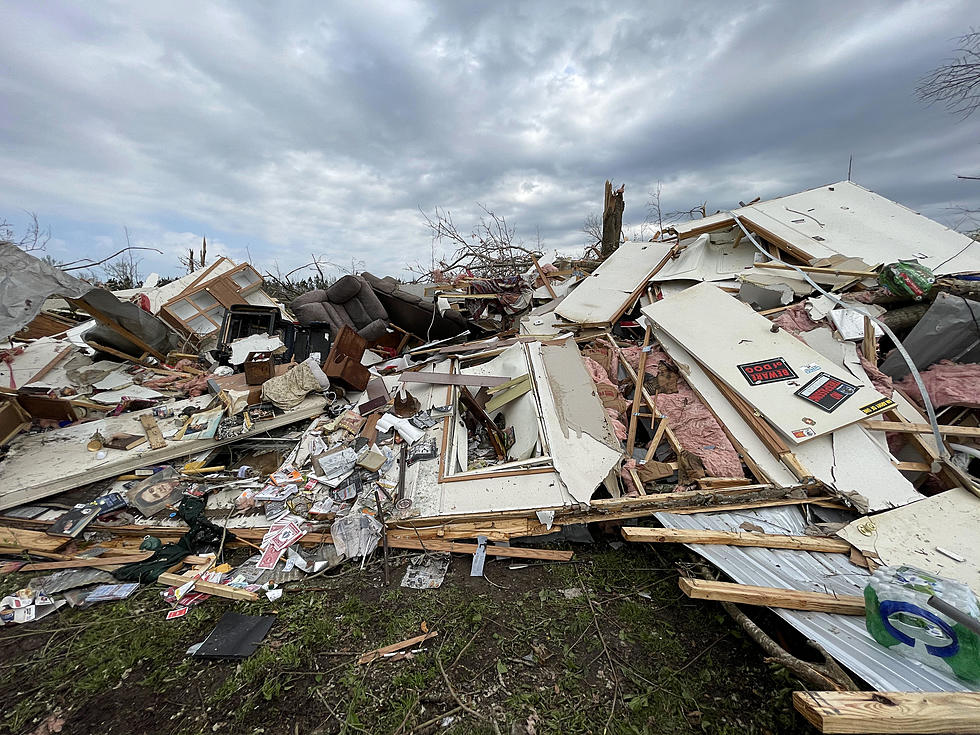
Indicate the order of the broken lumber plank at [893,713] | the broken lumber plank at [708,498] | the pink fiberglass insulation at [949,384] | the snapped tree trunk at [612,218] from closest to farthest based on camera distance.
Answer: the broken lumber plank at [893,713], the broken lumber plank at [708,498], the pink fiberglass insulation at [949,384], the snapped tree trunk at [612,218]

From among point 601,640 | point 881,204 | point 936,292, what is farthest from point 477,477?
point 881,204

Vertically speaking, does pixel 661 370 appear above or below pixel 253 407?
above

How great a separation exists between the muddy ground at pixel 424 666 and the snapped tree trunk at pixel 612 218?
7.60 metres

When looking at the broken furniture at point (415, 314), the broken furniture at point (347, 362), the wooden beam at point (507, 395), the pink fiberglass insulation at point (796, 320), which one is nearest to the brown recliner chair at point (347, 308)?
the broken furniture at point (415, 314)

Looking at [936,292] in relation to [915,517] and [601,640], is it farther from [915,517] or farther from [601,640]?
[601,640]

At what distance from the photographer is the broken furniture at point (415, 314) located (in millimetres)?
6961

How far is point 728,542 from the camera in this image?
9.10ft

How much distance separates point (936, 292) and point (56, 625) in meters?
8.37

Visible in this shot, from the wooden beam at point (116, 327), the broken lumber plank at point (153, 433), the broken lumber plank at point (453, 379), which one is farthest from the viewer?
the wooden beam at point (116, 327)

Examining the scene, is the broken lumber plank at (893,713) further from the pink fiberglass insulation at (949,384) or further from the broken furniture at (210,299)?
the broken furniture at (210,299)

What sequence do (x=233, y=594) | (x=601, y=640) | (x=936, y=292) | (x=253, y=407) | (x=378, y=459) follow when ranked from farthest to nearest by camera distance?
1. (x=253, y=407)
2. (x=936, y=292)
3. (x=378, y=459)
4. (x=233, y=594)
5. (x=601, y=640)

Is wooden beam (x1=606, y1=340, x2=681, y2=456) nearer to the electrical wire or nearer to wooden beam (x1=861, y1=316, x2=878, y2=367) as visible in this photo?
the electrical wire

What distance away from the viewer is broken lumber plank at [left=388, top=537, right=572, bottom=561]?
3.24 m

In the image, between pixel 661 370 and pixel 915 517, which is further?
pixel 661 370
